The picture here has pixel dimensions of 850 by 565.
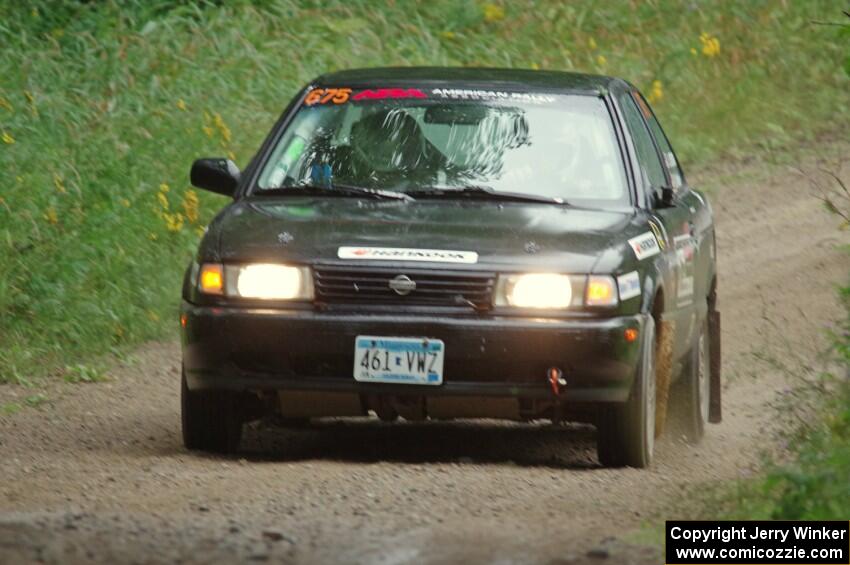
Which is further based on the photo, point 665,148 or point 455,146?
point 665,148

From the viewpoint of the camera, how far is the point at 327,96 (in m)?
8.68

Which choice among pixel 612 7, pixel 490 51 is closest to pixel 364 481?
pixel 490 51

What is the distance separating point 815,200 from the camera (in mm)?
17188

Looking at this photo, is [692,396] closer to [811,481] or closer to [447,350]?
[447,350]

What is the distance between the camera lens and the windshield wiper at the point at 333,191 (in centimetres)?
799

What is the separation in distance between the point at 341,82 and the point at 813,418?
8.69ft

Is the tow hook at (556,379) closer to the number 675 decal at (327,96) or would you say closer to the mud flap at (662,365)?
the mud flap at (662,365)

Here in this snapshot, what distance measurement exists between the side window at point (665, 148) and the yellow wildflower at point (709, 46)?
34.3ft

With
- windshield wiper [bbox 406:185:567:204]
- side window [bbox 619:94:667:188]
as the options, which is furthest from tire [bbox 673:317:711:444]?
windshield wiper [bbox 406:185:567:204]

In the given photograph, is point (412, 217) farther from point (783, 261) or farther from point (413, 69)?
point (783, 261)

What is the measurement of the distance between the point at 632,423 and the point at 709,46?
1304 cm

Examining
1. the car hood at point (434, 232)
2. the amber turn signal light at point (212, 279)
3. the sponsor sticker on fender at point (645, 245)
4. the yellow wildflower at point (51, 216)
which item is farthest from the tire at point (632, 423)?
the yellow wildflower at point (51, 216)

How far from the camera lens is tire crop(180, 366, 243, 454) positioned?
25.5 ft

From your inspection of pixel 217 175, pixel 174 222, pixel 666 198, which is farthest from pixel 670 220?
pixel 174 222
